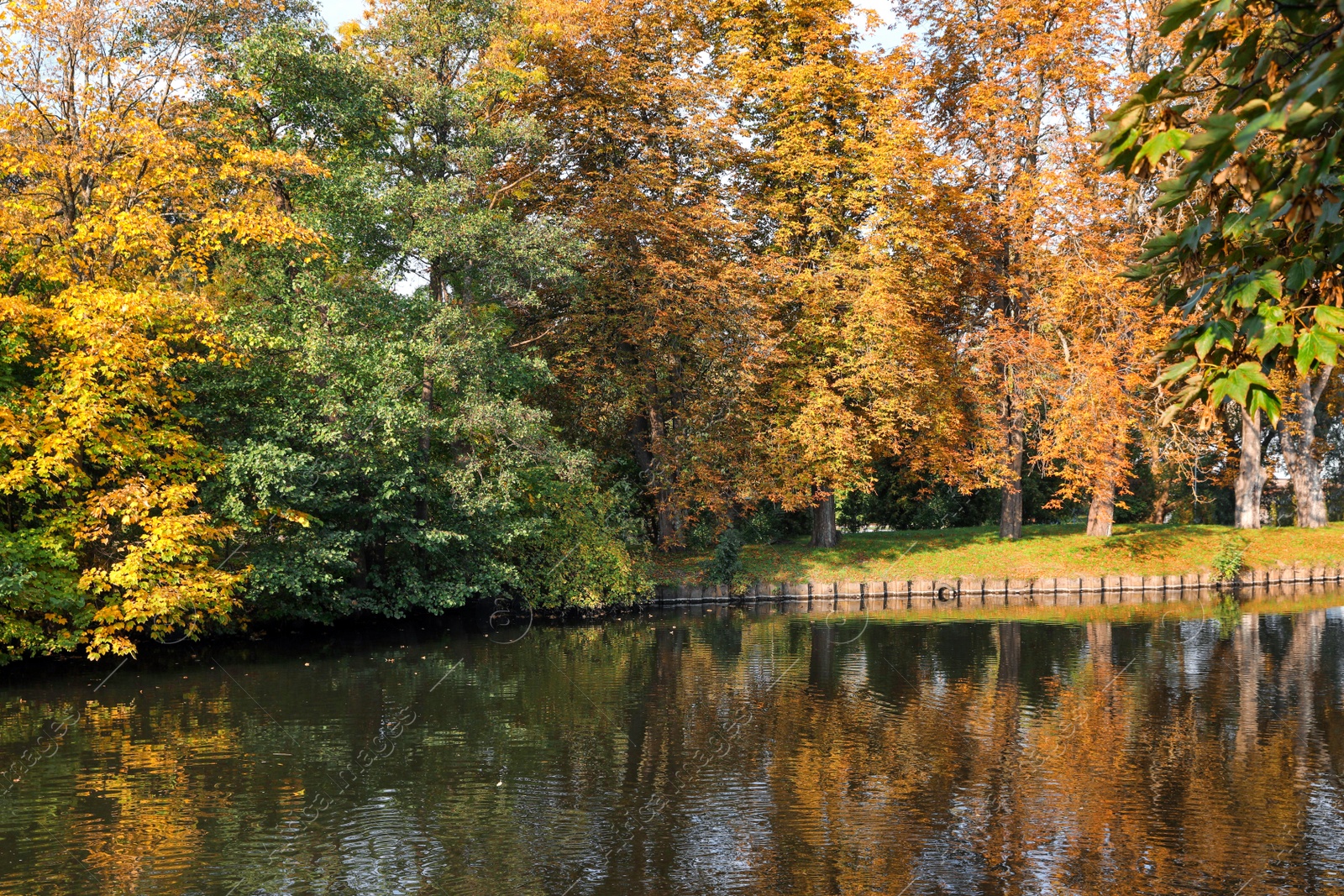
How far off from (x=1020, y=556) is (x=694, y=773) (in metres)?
26.7

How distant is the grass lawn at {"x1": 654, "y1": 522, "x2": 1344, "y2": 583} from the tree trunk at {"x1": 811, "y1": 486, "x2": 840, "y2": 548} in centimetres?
52

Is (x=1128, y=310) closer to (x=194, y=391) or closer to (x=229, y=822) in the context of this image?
(x=194, y=391)

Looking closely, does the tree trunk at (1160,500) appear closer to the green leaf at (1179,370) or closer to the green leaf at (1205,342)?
the green leaf at (1179,370)

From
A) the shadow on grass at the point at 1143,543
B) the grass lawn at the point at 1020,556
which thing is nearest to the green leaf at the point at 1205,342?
the grass lawn at the point at 1020,556

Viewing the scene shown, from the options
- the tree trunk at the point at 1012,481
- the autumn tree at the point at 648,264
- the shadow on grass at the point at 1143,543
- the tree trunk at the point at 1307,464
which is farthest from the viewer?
the tree trunk at the point at 1307,464

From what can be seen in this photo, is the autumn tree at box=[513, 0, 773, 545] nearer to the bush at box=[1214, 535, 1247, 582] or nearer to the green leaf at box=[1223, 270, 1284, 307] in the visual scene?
the bush at box=[1214, 535, 1247, 582]

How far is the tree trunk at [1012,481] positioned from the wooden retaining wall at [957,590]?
3444 millimetres

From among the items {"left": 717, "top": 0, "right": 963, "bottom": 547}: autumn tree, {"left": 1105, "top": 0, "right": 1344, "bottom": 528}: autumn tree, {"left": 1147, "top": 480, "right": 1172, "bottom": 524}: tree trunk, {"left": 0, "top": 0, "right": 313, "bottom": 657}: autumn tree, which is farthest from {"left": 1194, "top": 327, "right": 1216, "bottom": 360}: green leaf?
{"left": 1147, "top": 480, "right": 1172, "bottom": 524}: tree trunk

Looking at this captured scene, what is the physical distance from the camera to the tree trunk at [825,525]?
129 feet

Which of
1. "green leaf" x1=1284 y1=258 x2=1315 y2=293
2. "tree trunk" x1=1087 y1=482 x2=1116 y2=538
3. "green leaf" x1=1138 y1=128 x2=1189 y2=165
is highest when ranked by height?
"green leaf" x1=1138 y1=128 x2=1189 y2=165

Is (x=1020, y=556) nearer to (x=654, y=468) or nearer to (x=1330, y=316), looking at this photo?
(x=654, y=468)

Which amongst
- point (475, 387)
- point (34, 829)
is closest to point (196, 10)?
point (475, 387)

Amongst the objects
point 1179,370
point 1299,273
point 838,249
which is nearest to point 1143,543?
point 838,249

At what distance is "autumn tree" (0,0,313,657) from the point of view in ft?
67.9
